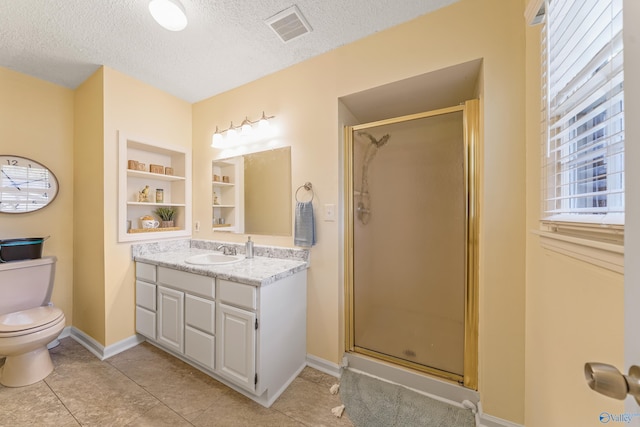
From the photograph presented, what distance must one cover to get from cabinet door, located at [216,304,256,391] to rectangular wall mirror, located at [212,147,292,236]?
0.75 metres

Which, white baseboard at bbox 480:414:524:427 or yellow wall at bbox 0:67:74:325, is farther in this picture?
yellow wall at bbox 0:67:74:325

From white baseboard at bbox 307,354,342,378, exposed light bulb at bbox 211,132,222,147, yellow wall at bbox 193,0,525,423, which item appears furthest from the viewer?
exposed light bulb at bbox 211,132,222,147

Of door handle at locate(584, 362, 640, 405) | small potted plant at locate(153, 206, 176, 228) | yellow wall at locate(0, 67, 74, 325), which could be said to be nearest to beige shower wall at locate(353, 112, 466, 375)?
door handle at locate(584, 362, 640, 405)

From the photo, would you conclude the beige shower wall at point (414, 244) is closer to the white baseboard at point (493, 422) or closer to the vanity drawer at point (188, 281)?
the white baseboard at point (493, 422)

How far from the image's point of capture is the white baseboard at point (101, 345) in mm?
1955

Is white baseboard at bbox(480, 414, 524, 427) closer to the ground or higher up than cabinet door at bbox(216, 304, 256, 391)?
→ closer to the ground

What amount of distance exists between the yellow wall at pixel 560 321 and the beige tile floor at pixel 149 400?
1005 millimetres

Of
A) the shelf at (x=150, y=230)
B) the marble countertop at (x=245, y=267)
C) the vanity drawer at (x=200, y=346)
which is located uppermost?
the shelf at (x=150, y=230)

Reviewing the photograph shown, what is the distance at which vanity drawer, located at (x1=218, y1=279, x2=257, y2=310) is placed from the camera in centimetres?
145

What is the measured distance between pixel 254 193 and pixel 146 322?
144 cm

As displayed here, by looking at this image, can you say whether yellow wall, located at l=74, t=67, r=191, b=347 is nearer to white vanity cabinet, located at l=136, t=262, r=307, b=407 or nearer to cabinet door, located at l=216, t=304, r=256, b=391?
white vanity cabinet, located at l=136, t=262, r=307, b=407

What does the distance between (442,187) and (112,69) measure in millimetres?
2779

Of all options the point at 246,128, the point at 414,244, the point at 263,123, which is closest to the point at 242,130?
the point at 246,128

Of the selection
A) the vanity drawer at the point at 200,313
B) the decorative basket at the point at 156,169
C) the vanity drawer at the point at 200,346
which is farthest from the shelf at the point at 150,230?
the vanity drawer at the point at 200,346
